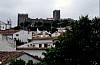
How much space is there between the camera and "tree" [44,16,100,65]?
26.9 metres

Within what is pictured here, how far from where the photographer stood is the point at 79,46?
2719 centimetres

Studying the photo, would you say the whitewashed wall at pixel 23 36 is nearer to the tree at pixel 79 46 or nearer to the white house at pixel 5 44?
the white house at pixel 5 44

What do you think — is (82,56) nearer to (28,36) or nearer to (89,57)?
(89,57)

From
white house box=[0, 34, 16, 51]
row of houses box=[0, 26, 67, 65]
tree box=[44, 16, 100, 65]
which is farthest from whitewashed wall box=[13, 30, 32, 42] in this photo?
tree box=[44, 16, 100, 65]

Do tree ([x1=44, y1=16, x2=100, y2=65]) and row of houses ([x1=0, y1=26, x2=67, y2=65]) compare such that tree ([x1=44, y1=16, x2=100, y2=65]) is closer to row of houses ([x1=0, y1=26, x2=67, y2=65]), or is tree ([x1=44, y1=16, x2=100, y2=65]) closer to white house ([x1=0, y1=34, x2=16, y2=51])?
row of houses ([x1=0, y1=26, x2=67, y2=65])

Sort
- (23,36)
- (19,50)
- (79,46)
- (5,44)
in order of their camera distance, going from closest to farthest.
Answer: (79,46) < (5,44) < (19,50) < (23,36)

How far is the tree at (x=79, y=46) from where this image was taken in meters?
26.9

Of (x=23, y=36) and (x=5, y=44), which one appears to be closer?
(x=5, y=44)

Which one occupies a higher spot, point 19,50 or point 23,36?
point 19,50

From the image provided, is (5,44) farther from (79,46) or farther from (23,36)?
(23,36)

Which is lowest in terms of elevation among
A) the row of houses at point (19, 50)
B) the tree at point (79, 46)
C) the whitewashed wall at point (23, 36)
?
the whitewashed wall at point (23, 36)

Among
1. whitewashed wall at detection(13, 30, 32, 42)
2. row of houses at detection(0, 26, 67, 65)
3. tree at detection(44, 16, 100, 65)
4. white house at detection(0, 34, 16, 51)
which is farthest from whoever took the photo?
whitewashed wall at detection(13, 30, 32, 42)

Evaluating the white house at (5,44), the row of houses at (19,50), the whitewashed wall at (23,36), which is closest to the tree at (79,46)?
the row of houses at (19,50)

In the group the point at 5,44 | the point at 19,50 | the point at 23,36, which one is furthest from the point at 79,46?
the point at 23,36
